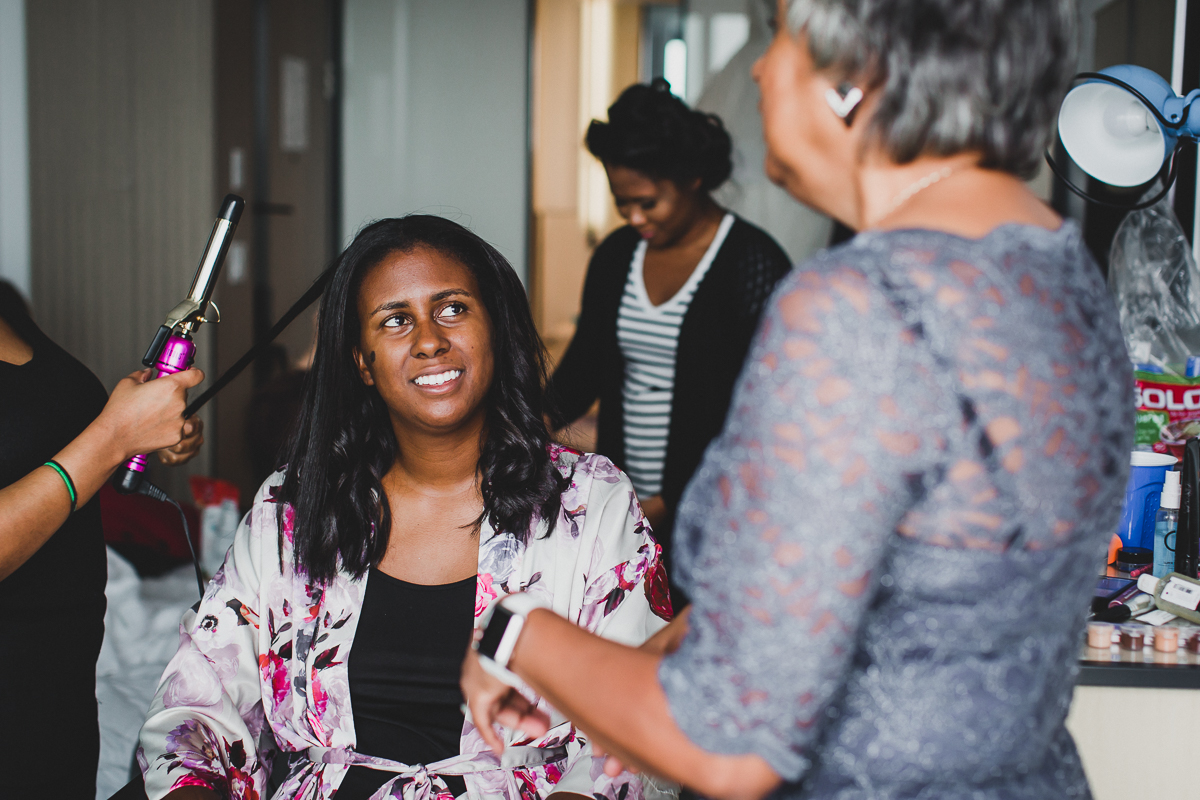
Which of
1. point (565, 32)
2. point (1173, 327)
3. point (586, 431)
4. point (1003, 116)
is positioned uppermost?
point (565, 32)

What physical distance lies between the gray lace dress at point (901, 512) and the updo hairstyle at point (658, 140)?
5.26ft

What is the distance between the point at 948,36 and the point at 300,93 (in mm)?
4072

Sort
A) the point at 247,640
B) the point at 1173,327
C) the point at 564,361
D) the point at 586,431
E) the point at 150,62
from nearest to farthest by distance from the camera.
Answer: the point at 247,640 < the point at 1173,327 < the point at 564,361 < the point at 586,431 < the point at 150,62

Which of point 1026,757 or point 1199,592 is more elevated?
point 1026,757

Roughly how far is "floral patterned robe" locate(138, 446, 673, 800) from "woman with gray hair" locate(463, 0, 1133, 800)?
25.1 inches

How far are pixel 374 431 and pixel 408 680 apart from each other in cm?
42

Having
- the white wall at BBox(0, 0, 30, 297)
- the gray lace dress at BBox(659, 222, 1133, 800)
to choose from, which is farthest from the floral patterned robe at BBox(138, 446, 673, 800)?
the white wall at BBox(0, 0, 30, 297)

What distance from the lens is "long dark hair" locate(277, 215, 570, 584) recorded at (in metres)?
1.40

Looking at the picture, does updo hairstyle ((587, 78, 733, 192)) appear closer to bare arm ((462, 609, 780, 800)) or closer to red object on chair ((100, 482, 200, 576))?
red object on chair ((100, 482, 200, 576))

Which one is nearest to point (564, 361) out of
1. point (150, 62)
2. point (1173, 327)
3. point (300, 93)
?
point (1173, 327)

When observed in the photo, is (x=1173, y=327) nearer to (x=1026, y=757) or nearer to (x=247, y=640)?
(x=1026, y=757)

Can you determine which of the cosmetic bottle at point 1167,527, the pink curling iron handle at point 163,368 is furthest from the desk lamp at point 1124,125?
the pink curling iron handle at point 163,368

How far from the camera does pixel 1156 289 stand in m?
1.99

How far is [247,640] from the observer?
1352 mm
